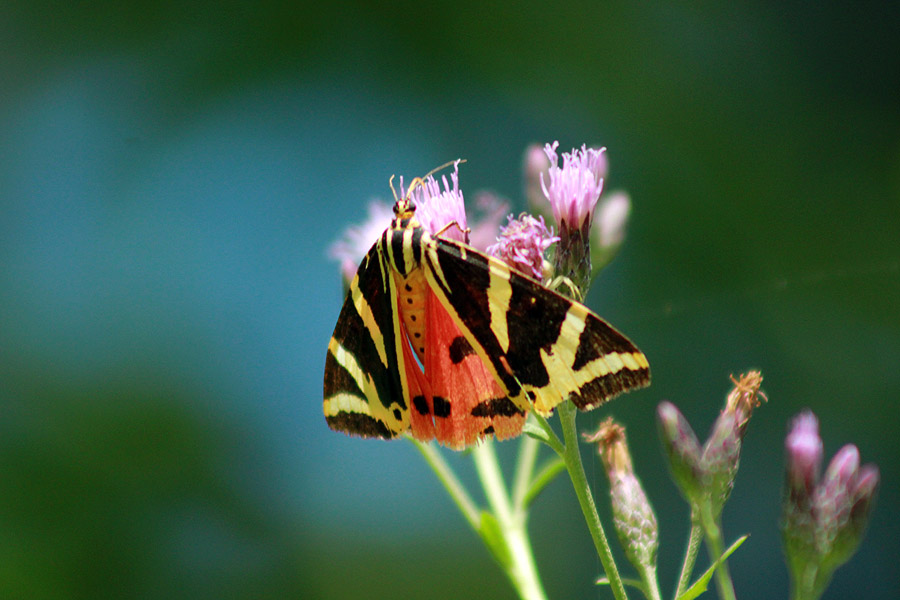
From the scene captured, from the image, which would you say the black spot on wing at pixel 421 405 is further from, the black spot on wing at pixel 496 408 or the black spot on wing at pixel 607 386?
the black spot on wing at pixel 607 386

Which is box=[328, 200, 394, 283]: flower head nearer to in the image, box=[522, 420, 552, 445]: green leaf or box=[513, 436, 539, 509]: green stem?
box=[513, 436, 539, 509]: green stem

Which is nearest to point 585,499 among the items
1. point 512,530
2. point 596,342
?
point 596,342

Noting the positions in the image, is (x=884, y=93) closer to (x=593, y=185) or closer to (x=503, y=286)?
(x=593, y=185)

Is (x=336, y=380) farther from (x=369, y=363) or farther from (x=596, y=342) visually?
(x=596, y=342)

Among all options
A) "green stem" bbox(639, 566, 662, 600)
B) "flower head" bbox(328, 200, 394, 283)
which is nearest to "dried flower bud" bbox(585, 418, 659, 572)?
"green stem" bbox(639, 566, 662, 600)

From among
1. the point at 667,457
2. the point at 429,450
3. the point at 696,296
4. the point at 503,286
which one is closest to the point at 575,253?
the point at 503,286

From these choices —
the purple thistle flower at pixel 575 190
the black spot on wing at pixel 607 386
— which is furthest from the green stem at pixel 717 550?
the purple thistle flower at pixel 575 190
